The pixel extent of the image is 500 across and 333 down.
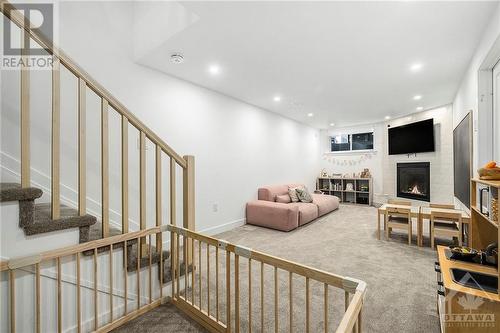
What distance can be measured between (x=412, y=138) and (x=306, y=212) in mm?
3455

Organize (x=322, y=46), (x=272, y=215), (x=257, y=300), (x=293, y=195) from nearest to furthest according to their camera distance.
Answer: (x=257, y=300) → (x=322, y=46) → (x=272, y=215) → (x=293, y=195)

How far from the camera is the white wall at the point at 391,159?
491 centimetres

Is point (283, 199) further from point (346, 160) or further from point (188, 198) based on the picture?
point (346, 160)

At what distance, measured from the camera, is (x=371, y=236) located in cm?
379

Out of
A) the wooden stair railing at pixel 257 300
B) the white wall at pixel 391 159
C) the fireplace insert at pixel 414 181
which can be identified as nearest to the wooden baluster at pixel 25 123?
the wooden stair railing at pixel 257 300

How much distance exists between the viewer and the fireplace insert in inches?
209

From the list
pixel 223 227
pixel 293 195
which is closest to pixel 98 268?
pixel 223 227

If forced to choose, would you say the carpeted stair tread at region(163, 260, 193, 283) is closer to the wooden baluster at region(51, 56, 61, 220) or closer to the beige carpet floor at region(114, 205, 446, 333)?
the beige carpet floor at region(114, 205, 446, 333)

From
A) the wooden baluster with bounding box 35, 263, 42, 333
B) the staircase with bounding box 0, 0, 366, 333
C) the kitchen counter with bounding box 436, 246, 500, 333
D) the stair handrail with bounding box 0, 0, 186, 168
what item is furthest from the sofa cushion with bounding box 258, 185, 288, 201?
the wooden baluster with bounding box 35, 263, 42, 333

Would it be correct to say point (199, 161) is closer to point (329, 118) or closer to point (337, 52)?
point (337, 52)

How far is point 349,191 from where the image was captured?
710 cm

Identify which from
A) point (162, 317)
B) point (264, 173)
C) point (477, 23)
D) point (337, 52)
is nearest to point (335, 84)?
point (337, 52)

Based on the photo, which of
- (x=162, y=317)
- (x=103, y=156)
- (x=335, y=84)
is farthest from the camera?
→ (x=335, y=84)

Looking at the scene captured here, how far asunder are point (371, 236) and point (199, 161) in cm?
314
